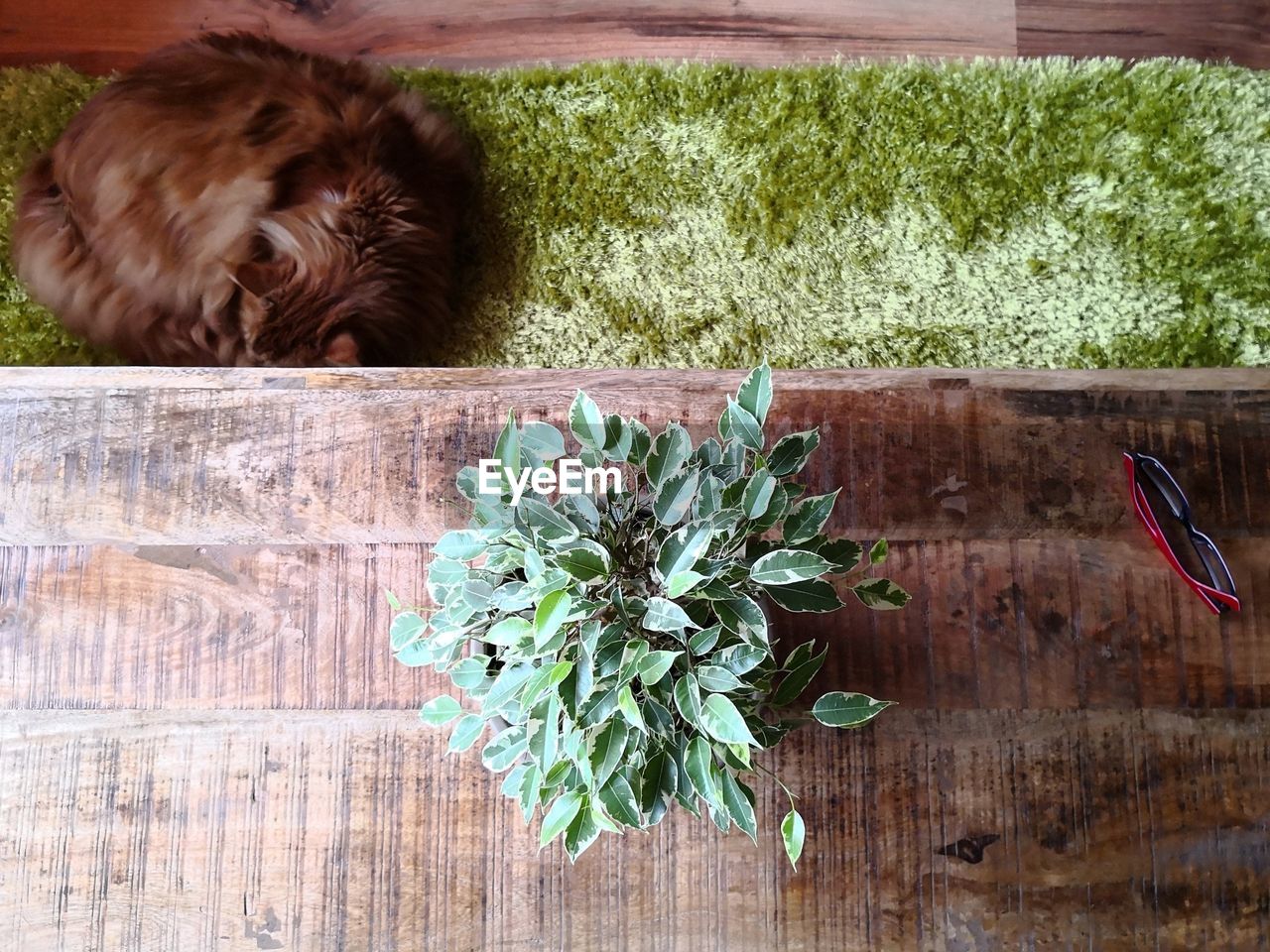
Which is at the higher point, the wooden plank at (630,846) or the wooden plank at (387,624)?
the wooden plank at (387,624)

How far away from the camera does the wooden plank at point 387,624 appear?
880 mm

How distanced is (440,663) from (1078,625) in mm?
669

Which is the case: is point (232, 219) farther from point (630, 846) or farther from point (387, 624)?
point (630, 846)

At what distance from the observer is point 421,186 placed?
126cm

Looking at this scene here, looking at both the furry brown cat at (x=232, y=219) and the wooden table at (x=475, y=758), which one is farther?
the furry brown cat at (x=232, y=219)

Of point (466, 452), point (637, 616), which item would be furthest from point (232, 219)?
point (637, 616)

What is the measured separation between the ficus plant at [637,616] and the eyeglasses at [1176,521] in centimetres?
42

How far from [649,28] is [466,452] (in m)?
0.98

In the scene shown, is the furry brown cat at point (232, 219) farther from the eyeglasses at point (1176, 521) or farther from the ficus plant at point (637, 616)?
the eyeglasses at point (1176, 521)

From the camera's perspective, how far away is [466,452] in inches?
36.3

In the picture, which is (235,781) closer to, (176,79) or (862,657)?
(862,657)

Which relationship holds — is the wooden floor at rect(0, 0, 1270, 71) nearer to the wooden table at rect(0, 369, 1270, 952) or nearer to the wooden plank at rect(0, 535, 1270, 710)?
the wooden table at rect(0, 369, 1270, 952)

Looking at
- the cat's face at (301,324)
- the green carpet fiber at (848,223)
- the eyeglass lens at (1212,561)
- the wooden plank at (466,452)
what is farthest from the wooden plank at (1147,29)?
the cat's face at (301,324)

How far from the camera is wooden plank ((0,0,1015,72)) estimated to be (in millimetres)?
1476
